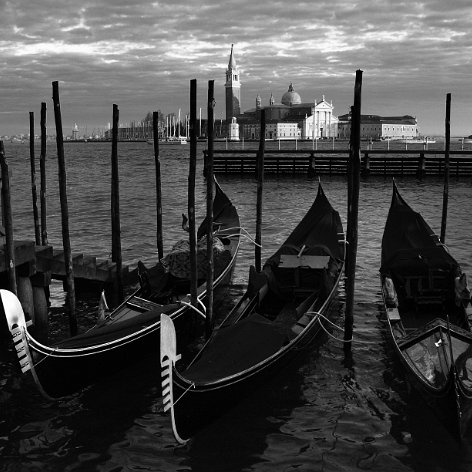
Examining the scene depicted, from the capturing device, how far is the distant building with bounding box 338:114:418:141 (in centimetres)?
17825

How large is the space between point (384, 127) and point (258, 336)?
17838cm

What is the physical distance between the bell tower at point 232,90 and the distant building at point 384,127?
3466 cm

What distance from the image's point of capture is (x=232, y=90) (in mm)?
196125

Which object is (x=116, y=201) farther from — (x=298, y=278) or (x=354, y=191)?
(x=354, y=191)

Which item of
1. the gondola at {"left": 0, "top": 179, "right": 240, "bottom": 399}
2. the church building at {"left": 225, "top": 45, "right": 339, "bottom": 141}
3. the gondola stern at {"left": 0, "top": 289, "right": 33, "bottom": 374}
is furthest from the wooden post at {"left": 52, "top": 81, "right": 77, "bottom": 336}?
the church building at {"left": 225, "top": 45, "right": 339, "bottom": 141}

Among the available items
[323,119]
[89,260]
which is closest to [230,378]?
[89,260]

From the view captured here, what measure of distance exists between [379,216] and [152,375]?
1878 cm

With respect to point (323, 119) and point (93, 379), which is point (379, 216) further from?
point (323, 119)

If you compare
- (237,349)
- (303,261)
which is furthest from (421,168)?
(237,349)

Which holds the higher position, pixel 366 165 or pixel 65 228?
pixel 366 165

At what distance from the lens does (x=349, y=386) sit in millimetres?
9156

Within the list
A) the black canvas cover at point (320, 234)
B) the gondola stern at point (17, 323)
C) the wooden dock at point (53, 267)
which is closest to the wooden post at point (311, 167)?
the black canvas cover at point (320, 234)

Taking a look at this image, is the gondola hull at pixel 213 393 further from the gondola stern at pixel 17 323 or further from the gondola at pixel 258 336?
the gondola stern at pixel 17 323

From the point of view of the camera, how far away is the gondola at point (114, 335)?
25.6 ft
